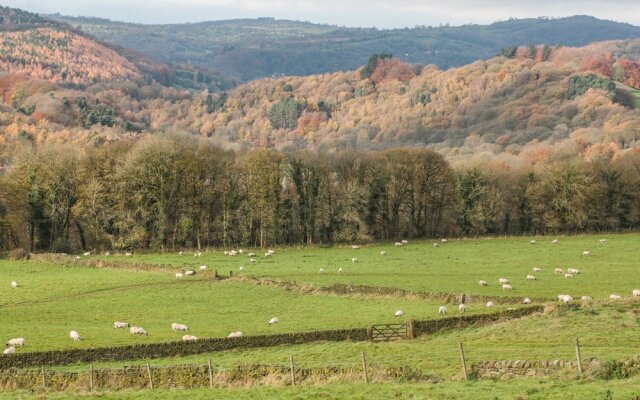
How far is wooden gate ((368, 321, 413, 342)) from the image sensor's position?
4838 centimetres

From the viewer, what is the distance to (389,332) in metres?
48.8

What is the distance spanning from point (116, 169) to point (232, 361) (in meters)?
63.8

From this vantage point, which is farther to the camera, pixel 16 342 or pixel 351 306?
pixel 351 306

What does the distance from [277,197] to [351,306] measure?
49.4 meters

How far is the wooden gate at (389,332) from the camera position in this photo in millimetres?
48375

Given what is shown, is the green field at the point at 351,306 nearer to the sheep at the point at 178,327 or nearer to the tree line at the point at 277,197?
the sheep at the point at 178,327

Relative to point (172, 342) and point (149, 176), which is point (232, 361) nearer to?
point (172, 342)

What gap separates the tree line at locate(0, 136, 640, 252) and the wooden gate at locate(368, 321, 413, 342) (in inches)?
2174

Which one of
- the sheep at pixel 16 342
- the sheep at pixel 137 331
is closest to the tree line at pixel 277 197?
the sheep at pixel 137 331

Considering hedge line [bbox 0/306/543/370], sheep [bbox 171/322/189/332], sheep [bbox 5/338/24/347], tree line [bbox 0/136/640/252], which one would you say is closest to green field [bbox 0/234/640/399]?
sheep [bbox 171/322/189/332]

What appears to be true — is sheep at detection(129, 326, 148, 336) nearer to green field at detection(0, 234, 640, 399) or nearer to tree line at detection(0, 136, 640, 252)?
green field at detection(0, 234, 640, 399)

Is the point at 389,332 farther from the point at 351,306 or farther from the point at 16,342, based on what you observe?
the point at 16,342

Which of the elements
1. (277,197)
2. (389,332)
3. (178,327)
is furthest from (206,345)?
(277,197)

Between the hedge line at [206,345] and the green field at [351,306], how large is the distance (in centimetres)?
73
